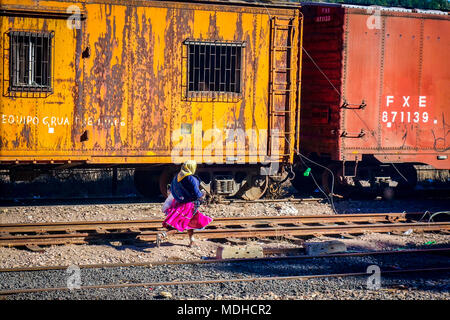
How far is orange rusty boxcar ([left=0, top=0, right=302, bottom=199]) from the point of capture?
38.5ft

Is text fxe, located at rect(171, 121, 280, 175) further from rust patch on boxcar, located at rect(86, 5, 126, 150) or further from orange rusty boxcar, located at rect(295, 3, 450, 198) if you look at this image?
orange rusty boxcar, located at rect(295, 3, 450, 198)

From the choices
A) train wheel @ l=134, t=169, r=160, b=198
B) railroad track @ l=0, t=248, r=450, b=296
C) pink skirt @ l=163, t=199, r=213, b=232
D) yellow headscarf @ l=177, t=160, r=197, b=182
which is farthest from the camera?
train wheel @ l=134, t=169, r=160, b=198

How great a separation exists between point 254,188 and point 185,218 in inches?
168

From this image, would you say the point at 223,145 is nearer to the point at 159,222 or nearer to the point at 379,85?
the point at 159,222

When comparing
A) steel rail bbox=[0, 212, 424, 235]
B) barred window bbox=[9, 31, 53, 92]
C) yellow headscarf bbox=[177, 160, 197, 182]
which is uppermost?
barred window bbox=[9, 31, 53, 92]

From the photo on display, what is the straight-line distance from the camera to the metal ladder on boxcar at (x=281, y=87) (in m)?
13.0

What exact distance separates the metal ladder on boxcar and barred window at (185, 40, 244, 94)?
2.43 ft

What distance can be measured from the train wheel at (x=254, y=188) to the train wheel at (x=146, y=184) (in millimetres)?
1834

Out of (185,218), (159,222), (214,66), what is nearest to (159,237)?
(185,218)

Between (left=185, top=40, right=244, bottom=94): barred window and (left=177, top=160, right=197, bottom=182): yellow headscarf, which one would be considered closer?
(left=177, top=160, right=197, bottom=182): yellow headscarf

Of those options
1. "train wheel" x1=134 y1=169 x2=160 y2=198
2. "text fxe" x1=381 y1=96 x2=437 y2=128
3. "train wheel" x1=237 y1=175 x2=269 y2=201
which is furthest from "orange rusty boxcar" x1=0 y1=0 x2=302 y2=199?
"text fxe" x1=381 y1=96 x2=437 y2=128

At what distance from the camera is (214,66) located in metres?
12.7

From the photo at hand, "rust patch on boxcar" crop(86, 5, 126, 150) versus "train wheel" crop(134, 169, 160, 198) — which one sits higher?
"rust patch on boxcar" crop(86, 5, 126, 150)
